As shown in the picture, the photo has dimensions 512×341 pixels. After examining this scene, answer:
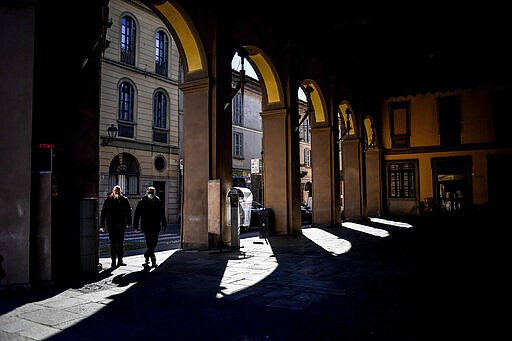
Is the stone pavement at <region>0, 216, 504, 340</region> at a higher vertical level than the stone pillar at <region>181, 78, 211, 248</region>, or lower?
lower

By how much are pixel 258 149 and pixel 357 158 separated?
12.3 m

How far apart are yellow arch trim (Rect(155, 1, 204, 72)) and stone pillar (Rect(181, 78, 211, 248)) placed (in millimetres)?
473

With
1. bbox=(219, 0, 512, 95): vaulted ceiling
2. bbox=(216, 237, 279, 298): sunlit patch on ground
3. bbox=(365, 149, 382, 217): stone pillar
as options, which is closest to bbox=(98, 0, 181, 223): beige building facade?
bbox=(219, 0, 512, 95): vaulted ceiling

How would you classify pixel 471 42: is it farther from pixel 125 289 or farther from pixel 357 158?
pixel 125 289

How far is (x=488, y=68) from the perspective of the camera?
20.1m

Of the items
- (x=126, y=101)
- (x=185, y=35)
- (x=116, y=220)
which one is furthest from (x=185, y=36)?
(x=126, y=101)

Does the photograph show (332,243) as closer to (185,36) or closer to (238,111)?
(185,36)

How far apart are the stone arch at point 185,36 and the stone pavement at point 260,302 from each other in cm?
456

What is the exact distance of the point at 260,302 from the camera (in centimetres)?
455

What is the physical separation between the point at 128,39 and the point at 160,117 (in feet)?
13.8

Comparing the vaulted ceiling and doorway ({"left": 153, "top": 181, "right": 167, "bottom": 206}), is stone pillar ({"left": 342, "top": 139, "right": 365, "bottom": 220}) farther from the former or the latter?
doorway ({"left": 153, "top": 181, "right": 167, "bottom": 206})

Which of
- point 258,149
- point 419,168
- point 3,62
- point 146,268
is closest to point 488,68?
point 419,168

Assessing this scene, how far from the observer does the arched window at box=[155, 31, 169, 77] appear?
21547 millimetres

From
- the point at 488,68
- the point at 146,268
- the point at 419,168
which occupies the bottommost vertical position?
the point at 146,268
